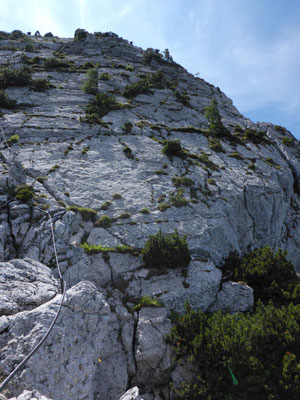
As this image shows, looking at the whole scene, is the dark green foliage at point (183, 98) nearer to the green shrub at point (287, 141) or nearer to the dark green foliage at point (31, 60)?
the green shrub at point (287, 141)

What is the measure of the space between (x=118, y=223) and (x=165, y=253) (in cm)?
390

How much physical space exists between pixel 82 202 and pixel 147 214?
4.53 metres

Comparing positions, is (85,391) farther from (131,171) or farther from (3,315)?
(131,171)

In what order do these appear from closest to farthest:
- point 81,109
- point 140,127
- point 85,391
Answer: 1. point 85,391
2. point 140,127
3. point 81,109

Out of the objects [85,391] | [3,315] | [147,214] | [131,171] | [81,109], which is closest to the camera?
[85,391]

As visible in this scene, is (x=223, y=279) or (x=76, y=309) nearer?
(x=76, y=309)

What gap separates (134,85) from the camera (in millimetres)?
35938

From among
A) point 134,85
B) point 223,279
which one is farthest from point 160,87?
point 223,279

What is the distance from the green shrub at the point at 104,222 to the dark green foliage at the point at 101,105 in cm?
1667

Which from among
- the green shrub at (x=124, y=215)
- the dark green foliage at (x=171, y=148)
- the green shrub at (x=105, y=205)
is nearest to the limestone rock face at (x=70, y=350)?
the green shrub at (x=124, y=215)

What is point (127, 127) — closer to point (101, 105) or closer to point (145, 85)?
point (101, 105)

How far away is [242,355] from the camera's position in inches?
315

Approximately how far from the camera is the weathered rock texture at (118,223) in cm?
780

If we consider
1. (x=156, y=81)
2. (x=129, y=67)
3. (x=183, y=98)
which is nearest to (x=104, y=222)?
(x=183, y=98)
